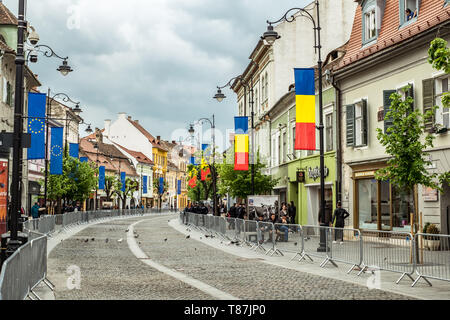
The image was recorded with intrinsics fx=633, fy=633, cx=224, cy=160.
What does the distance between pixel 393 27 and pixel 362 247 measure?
11487 mm

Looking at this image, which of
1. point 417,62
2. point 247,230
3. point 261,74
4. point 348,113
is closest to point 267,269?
point 247,230

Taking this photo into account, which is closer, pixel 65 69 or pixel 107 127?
pixel 65 69

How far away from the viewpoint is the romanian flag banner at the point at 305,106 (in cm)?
2192

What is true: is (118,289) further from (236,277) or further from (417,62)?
(417,62)

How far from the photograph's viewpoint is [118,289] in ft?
36.9

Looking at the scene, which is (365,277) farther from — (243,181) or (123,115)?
(123,115)

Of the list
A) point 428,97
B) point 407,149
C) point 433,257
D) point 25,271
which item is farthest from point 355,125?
point 25,271

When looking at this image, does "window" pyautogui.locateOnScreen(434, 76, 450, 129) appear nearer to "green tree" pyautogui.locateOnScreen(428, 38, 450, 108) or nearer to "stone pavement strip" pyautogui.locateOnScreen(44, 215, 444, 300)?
"stone pavement strip" pyautogui.locateOnScreen(44, 215, 444, 300)

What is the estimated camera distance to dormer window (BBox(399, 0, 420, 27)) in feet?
69.6

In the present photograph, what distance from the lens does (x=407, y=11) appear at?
21547mm

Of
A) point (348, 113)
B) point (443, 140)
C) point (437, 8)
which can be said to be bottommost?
point (443, 140)

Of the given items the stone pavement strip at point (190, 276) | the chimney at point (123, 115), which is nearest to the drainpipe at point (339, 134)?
the stone pavement strip at point (190, 276)

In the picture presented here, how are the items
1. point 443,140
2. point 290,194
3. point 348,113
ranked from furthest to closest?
point 290,194
point 348,113
point 443,140

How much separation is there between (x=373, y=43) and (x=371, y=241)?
12658 mm
